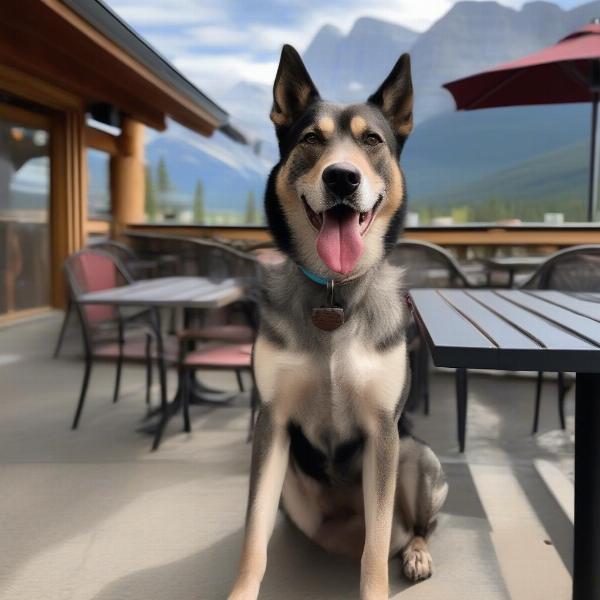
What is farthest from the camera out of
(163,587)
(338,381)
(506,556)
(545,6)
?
(545,6)

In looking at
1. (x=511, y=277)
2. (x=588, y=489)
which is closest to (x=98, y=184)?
(x=511, y=277)

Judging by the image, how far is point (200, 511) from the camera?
7.64ft

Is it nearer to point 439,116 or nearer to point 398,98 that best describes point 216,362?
point 398,98

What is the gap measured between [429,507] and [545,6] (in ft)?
61.0

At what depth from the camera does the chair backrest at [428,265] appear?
3.45 m

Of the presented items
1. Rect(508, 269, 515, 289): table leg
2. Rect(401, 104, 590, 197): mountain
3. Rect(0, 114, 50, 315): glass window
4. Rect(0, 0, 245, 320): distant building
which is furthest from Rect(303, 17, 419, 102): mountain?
Rect(508, 269, 515, 289): table leg

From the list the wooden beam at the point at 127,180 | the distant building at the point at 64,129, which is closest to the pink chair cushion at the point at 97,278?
the distant building at the point at 64,129

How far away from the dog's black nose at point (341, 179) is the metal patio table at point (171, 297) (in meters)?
1.51

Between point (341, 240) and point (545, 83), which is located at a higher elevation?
point (545, 83)

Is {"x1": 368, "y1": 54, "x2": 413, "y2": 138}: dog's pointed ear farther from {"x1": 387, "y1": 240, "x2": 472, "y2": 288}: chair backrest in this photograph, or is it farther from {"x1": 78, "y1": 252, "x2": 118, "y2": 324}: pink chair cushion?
{"x1": 78, "y1": 252, "x2": 118, "y2": 324}: pink chair cushion

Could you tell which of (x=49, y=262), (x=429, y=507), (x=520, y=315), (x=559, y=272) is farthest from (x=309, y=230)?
(x=49, y=262)

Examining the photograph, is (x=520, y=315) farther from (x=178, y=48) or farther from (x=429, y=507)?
(x=178, y=48)

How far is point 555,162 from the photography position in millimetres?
13586

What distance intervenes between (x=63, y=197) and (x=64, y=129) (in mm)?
691
